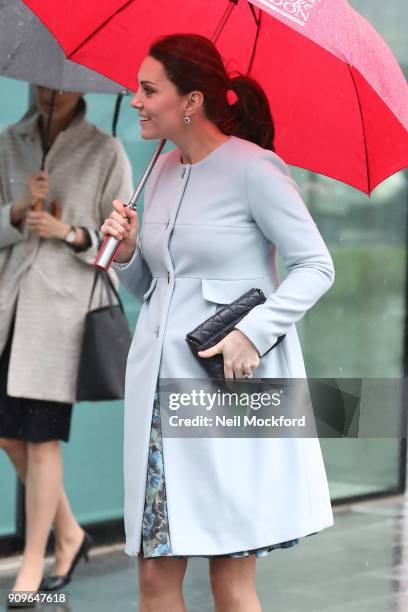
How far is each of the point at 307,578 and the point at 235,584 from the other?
94.2 inches

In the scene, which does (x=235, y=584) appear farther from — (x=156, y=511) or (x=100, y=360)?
(x=100, y=360)

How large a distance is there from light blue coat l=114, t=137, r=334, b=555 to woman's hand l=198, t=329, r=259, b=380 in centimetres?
9

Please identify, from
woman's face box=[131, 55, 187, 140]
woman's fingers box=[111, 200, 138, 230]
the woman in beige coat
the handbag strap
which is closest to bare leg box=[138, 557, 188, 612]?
woman's fingers box=[111, 200, 138, 230]

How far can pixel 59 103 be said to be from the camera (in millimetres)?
5332

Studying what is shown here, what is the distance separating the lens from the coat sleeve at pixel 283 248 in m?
3.34

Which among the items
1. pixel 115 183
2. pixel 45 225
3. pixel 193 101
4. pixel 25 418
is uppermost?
pixel 193 101

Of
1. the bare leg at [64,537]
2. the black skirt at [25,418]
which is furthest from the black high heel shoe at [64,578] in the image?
the black skirt at [25,418]

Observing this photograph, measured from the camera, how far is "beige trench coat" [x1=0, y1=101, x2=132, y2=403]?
518 centimetres

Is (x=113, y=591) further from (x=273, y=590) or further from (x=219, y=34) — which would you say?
(x=219, y=34)

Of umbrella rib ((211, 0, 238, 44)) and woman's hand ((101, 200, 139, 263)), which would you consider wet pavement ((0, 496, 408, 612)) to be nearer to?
woman's hand ((101, 200, 139, 263))

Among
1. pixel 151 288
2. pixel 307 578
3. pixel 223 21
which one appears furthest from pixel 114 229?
pixel 307 578

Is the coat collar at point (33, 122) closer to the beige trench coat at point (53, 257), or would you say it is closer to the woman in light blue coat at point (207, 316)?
the beige trench coat at point (53, 257)

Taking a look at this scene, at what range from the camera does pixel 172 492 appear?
3.42 meters

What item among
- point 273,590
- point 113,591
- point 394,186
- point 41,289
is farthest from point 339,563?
point 394,186
